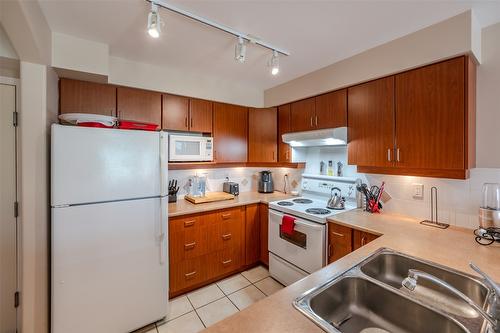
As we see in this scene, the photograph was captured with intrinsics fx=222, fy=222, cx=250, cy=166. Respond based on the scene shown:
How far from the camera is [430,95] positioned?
1649 millimetres

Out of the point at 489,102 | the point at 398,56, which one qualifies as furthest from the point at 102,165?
the point at 489,102

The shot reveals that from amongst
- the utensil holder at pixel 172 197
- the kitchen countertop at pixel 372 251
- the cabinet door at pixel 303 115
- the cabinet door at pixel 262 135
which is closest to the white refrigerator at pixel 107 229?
the utensil holder at pixel 172 197

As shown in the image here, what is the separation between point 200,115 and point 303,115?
3.98ft

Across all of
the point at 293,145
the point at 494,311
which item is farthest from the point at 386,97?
the point at 494,311

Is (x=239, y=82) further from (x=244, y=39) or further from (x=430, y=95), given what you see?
(x=430, y=95)

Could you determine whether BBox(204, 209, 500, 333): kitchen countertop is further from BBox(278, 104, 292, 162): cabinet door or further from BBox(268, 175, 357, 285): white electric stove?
BBox(278, 104, 292, 162): cabinet door

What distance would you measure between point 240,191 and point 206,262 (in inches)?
46.3

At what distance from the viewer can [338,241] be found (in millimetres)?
1889

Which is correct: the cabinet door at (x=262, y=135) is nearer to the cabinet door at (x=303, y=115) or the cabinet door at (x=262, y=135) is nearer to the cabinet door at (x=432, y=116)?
the cabinet door at (x=303, y=115)

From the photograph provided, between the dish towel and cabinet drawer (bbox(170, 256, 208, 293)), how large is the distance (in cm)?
88

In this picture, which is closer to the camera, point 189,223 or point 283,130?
point 189,223

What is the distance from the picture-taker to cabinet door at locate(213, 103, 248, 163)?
2732 millimetres

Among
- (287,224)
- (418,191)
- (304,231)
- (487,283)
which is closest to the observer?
(487,283)

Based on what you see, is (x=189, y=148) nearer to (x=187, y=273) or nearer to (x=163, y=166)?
(x=163, y=166)
